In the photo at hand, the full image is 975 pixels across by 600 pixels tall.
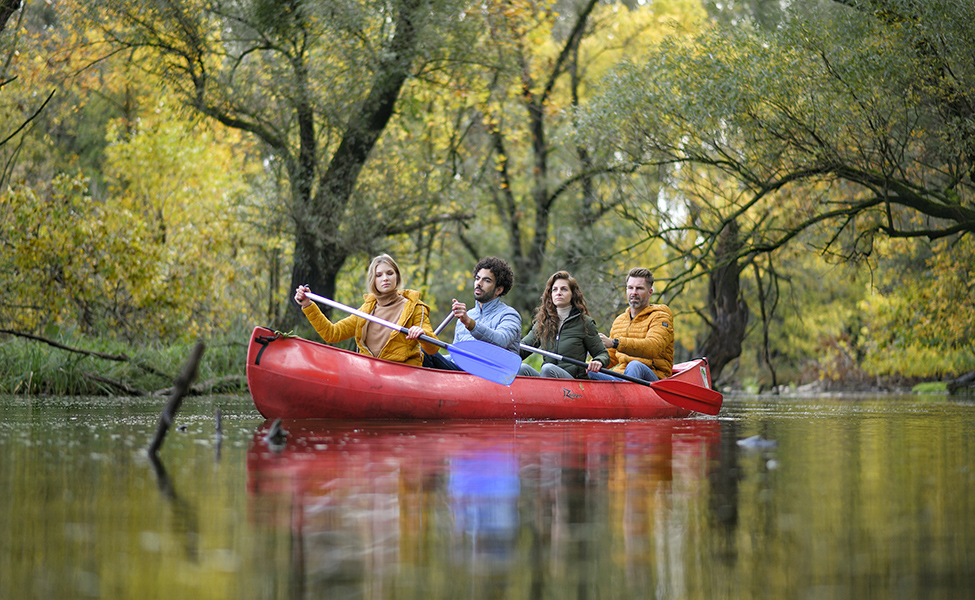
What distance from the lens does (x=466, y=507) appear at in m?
3.00

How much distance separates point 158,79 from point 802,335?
64.7ft

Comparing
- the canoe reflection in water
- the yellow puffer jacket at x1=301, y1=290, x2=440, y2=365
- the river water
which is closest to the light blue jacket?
the yellow puffer jacket at x1=301, y1=290, x2=440, y2=365

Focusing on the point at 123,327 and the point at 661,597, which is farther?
the point at 123,327

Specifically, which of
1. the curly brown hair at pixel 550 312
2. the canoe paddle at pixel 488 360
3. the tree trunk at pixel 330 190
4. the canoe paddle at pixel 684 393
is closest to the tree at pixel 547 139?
the tree trunk at pixel 330 190

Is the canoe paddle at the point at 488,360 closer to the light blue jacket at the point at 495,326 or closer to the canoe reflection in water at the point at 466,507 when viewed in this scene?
the light blue jacket at the point at 495,326

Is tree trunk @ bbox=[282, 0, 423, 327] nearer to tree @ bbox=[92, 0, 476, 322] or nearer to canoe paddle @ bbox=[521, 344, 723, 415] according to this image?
tree @ bbox=[92, 0, 476, 322]

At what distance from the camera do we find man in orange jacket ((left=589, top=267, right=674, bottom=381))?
834 cm

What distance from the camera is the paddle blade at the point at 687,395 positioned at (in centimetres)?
820

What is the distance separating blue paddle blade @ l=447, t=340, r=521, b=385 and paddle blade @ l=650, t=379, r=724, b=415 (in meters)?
1.52

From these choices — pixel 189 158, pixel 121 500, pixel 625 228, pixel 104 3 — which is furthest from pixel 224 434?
pixel 189 158

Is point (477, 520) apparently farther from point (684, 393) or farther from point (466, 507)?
point (684, 393)

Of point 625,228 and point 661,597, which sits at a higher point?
point 625,228

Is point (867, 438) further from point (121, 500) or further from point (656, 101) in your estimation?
point (656, 101)

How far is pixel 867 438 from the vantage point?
6.04 metres
